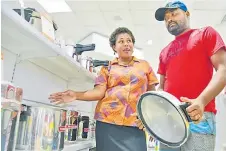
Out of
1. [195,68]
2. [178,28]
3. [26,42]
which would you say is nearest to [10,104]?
[26,42]

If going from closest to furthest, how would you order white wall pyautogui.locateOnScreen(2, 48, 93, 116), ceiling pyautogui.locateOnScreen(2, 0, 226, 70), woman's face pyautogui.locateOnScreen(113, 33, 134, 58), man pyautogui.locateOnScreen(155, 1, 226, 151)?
man pyautogui.locateOnScreen(155, 1, 226, 151), white wall pyautogui.locateOnScreen(2, 48, 93, 116), woman's face pyautogui.locateOnScreen(113, 33, 134, 58), ceiling pyautogui.locateOnScreen(2, 0, 226, 70)

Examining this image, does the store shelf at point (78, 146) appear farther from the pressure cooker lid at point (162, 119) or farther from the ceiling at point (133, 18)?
the ceiling at point (133, 18)

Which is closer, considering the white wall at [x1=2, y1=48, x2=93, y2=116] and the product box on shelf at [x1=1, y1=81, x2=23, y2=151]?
the product box on shelf at [x1=1, y1=81, x2=23, y2=151]

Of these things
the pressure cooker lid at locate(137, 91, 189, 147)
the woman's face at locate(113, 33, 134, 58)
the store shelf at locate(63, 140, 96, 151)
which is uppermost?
the woman's face at locate(113, 33, 134, 58)

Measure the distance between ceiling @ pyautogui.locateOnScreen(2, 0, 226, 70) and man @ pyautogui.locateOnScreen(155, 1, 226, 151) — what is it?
2.35 metres

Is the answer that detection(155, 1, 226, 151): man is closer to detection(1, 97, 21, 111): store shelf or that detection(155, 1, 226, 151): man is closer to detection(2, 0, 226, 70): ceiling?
detection(1, 97, 21, 111): store shelf

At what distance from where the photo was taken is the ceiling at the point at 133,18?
141 inches

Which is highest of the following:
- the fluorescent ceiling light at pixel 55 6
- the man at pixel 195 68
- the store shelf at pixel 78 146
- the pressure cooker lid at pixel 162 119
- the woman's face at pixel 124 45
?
the fluorescent ceiling light at pixel 55 6

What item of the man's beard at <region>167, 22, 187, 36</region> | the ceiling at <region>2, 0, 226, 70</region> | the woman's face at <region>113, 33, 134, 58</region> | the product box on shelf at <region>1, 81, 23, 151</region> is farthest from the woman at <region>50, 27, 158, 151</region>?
the ceiling at <region>2, 0, 226, 70</region>

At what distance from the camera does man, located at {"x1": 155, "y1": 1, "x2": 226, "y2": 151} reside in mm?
986

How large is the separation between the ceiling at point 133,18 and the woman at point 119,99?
241 centimetres

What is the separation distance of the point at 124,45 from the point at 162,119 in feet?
2.35

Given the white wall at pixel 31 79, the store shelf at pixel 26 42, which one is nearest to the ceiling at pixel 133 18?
the white wall at pixel 31 79

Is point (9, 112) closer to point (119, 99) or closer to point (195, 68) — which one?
point (119, 99)
